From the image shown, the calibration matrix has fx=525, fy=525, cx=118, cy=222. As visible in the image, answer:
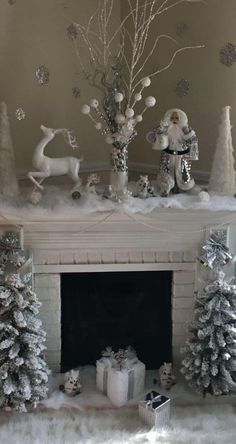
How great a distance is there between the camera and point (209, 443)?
87.9 inches

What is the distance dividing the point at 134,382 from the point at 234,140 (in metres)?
1.32

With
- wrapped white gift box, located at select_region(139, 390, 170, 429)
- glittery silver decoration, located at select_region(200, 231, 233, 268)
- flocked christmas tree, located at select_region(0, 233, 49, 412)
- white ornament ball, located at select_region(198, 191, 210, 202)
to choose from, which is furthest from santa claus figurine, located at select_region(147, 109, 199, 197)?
wrapped white gift box, located at select_region(139, 390, 170, 429)

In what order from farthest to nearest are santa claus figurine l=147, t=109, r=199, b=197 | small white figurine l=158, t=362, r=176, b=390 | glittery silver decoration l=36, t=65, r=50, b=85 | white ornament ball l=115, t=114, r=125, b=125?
glittery silver decoration l=36, t=65, r=50, b=85 → small white figurine l=158, t=362, r=176, b=390 → santa claus figurine l=147, t=109, r=199, b=197 → white ornament ball l=115, t=114, r=125, b=125

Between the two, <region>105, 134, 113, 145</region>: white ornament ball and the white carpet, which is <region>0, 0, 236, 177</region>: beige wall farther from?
the white carpet

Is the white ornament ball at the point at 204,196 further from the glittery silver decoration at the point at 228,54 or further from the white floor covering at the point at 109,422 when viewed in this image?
the white floor covering at the point at 109,422

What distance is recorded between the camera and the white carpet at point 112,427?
225 cm

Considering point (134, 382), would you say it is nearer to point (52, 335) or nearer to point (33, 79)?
point (52, 335)

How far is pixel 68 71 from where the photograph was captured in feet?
9.21

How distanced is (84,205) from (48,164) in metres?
0.26

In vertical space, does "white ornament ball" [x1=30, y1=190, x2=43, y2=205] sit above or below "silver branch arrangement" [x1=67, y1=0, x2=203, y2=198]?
below

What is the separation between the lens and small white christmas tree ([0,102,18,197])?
243 cm

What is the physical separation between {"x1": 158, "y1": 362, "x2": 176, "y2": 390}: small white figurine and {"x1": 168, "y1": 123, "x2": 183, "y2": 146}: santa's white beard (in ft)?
3.59

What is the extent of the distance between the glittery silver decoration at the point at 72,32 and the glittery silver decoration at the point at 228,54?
30.3 inches

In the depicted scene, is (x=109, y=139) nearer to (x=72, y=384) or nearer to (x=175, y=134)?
(x=175, y=134)
